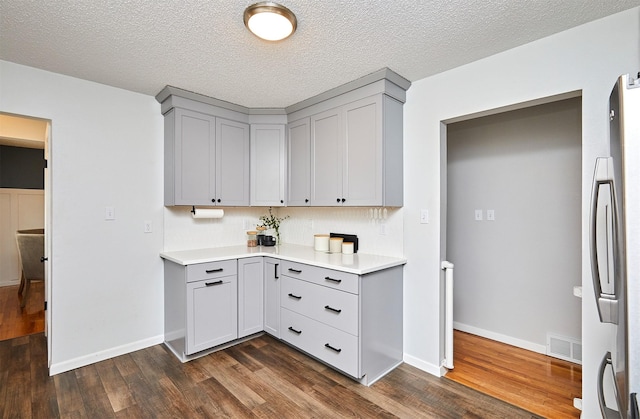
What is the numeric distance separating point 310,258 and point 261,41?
1.69 m

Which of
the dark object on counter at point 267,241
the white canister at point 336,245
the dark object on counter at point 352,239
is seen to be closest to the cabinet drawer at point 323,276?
the white canister at point 336,245

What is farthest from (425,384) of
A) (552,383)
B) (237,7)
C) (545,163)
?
(237,7)

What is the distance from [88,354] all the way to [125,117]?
6.72 feet

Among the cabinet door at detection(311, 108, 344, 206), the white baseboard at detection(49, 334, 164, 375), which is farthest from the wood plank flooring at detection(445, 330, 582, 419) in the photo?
the white baseboard at detection(49, 334, 164, 375)

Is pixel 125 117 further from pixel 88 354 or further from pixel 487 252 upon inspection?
pixel 487 252

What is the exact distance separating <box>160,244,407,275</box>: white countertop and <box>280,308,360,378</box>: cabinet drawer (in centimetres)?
49

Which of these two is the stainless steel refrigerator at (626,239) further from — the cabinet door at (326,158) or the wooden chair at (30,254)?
the wooden chair at (30,254)

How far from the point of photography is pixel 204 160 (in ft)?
9.92

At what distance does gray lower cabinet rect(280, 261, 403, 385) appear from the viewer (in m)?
2.25

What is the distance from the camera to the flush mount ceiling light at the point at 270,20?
5.23 feet

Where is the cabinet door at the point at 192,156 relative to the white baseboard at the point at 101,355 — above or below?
above

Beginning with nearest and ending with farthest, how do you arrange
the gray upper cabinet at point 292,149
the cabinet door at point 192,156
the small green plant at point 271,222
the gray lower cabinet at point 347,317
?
the gray lower cabinet at point 347,317 < the gray upper cabinet at point 292,149 < the cabinet door at point 192,156 < the small green plant at point 271,222

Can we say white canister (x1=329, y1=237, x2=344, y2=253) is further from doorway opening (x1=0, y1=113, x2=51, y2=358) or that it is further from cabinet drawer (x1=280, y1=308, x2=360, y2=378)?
doorway opening (x1=0, y1=113, x2=51, y2=358)

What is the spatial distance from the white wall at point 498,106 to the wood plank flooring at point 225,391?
413mm
